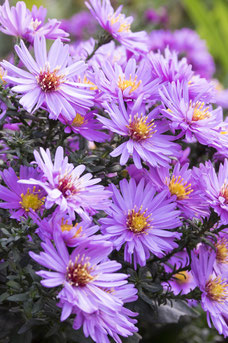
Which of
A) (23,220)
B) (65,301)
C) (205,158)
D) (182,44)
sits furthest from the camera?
(182,44)

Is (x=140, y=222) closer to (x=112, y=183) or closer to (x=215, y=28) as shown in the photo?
(x=112, y=183)

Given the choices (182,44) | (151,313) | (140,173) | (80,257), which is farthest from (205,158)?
(182,44)

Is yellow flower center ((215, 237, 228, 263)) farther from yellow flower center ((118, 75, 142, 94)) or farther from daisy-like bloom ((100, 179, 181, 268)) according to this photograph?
yellow flower center ((118, 75, 142, 94))

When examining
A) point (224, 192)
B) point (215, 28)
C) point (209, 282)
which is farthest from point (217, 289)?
point (215, 28)

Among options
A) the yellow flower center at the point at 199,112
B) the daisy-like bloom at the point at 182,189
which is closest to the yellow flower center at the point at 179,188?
the daisy-like bloom at the point at 182,189

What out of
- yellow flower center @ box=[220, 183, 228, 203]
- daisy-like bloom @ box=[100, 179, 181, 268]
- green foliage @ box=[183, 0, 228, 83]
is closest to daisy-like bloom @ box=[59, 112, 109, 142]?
daisy-like bloom @ box=[100, 179, 181, 268]

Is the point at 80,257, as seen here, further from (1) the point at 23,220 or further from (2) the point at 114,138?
(2) the point at 114,138
